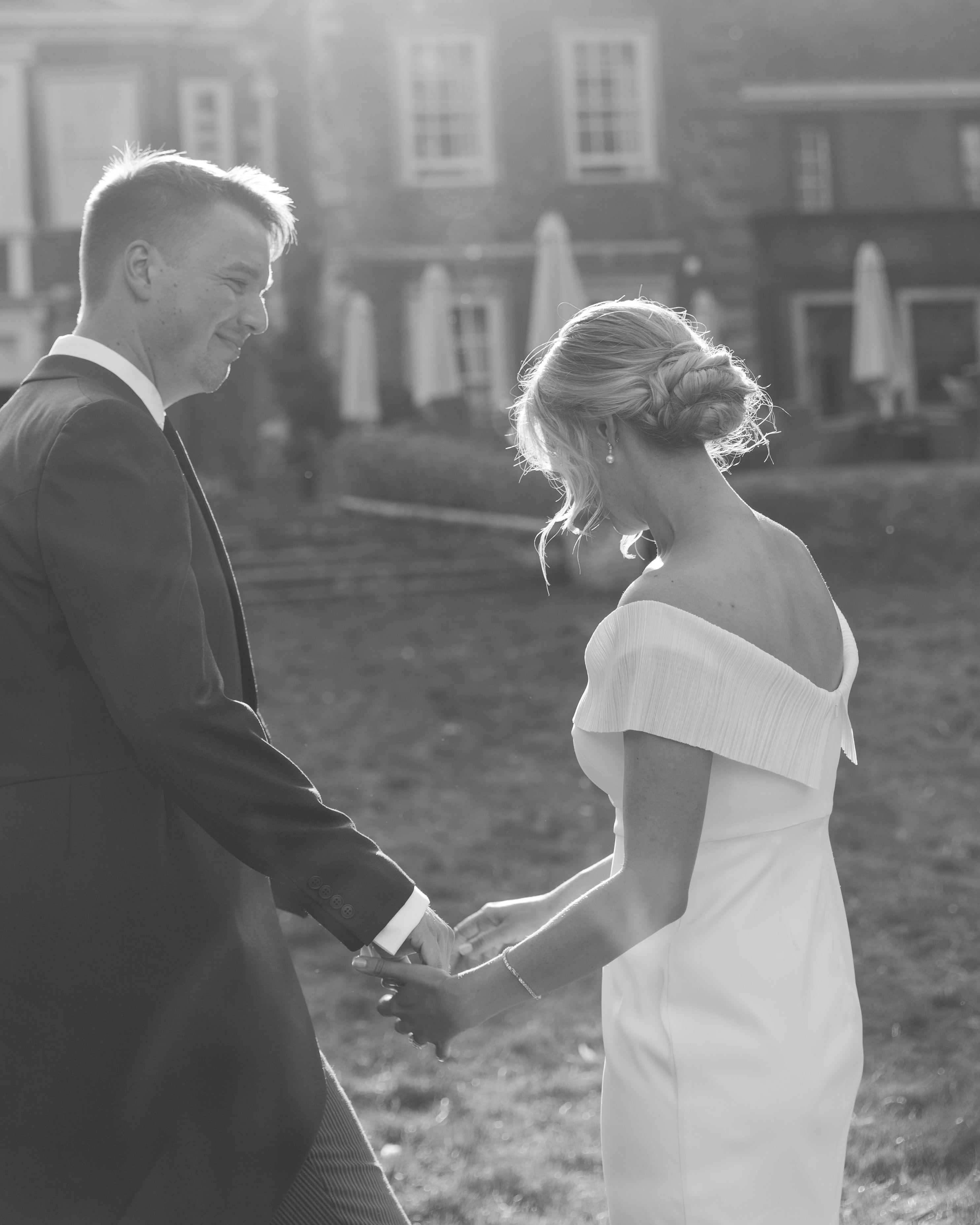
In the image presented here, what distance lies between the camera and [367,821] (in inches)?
265

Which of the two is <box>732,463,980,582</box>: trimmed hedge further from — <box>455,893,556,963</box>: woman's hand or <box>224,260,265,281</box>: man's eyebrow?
<box>224,260,265,281</box>: man's eyebrow

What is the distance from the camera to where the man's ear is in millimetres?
2316

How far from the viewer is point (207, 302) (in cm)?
238

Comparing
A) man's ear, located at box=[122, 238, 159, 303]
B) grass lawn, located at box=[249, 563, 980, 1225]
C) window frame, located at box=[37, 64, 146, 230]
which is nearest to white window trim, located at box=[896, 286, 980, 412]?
window frame, located at box=[37, 64, 146, 230]

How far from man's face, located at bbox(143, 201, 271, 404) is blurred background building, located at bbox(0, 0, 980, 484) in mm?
16654

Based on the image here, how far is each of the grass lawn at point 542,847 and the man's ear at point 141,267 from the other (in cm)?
238

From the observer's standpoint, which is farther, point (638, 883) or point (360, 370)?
point (360, 370)

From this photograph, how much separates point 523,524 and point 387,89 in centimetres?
1093

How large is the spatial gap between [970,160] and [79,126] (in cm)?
1469

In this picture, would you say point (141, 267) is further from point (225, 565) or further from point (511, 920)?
point (511, 920)

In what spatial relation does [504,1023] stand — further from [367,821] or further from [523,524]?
[523,524]

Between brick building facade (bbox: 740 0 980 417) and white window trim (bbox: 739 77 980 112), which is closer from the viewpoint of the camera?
brick building facade (bbox: 740 0 980 417)

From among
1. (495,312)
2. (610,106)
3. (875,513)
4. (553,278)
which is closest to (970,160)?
(610,106)

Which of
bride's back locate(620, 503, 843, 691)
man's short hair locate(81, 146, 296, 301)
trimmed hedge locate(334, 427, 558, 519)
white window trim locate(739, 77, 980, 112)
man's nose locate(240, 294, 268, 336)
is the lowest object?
trimmed hedge locate(334, 427, 558, 519)
